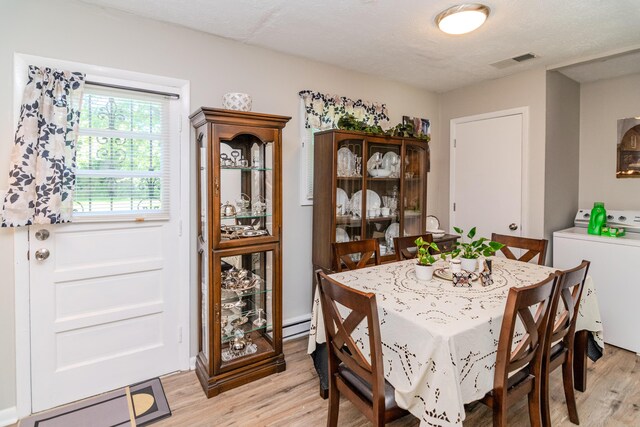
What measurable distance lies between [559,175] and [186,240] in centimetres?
363

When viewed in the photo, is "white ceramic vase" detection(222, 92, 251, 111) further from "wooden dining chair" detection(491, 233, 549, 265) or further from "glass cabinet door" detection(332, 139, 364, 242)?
"wooden dining chair" detection(491, 233, 549, 265)

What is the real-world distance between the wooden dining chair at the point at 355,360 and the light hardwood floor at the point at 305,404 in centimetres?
41

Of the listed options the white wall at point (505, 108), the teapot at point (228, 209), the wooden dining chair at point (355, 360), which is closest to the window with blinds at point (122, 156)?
the teapot at point (228, 209)

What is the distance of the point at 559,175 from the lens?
3.54m

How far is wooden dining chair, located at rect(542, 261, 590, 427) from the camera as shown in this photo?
1.67 metres

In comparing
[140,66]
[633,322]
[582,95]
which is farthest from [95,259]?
[582,95]

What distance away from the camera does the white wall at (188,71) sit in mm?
2018

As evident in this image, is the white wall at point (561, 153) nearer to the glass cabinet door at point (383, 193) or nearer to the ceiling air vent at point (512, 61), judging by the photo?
the ceiling air vent at point (512, 61)

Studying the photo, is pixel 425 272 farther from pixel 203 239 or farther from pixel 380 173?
pixel 203 239

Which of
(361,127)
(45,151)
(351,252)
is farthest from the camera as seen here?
(361,127)

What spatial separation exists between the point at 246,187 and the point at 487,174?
8.79 ft

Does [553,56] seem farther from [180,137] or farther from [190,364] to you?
[190,364]

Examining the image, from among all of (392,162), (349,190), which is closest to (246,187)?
(349,190)

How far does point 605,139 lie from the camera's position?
3643 mm
